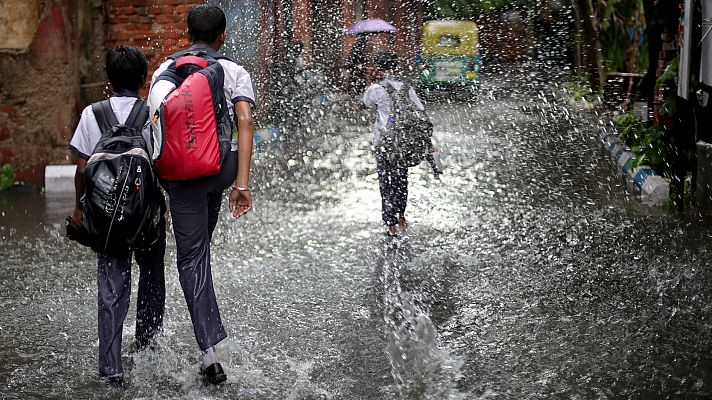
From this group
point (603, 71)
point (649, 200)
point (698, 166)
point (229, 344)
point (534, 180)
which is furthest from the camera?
point (603, 71)

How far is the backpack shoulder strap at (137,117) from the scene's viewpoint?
13.5 ft

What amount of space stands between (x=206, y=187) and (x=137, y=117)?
436 mm

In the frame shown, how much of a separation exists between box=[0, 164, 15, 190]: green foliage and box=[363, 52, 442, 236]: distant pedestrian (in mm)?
4866

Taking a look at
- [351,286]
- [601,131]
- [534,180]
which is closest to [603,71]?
[601,131]

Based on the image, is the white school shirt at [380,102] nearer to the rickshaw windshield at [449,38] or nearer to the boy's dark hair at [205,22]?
the boy's dark hair at [205,22]

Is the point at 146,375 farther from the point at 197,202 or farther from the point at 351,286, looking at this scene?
the point at 351,286

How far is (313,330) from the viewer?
4957 millimetres

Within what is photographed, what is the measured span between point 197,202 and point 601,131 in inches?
403

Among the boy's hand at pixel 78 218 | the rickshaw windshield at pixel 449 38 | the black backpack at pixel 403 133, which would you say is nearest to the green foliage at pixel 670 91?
the black backpack at pixel 403 133

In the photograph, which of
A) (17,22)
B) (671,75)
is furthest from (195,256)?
(17,22)

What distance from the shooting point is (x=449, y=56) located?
61.8ft

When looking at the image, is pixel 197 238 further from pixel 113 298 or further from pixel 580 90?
pixel 580 90

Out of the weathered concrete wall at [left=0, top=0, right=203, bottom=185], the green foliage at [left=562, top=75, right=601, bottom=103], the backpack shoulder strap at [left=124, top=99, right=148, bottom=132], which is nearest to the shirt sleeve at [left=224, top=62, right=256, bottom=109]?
the backpack shoulder strap at [left=124, top=99, right=148, bottom=132]

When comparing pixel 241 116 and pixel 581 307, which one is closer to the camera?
pixel 241 116
